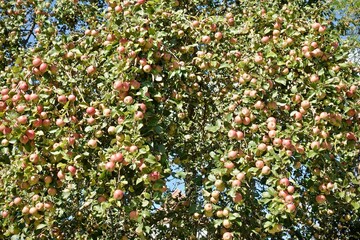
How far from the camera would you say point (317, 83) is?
2.81 meters

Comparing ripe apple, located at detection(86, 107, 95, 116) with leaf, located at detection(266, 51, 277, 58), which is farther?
leaf, located at detection(266, 51, 277, 58)

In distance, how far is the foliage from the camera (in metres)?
2.64

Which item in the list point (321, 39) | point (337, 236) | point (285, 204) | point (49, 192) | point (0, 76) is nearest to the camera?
point (285, 204)

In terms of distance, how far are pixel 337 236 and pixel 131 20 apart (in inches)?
128

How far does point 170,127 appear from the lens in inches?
122

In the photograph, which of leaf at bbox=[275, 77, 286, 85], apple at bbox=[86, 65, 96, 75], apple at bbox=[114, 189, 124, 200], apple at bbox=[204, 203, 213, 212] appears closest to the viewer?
apple at bbox=[114, 189, 124, 200]

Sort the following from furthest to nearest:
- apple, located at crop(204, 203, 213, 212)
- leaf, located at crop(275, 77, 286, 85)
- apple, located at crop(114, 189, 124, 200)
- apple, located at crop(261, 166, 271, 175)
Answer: leaf, located at crop(275, 77, 286, 85), apple, located at crop(204, 203, 213, 212), apple, located at crop(261, 166, 271, 175), apple, located at crop(114, 189, 124, 200)

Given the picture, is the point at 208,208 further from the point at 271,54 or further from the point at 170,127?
the point at 271,54

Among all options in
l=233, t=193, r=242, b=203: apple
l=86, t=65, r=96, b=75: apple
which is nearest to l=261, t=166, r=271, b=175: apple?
l=233, t=193, r=242, b=203: apple

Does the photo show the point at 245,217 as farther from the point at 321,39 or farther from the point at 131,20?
the point at 131,20

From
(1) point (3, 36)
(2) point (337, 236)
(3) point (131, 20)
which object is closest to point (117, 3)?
(3) point (131, 20)

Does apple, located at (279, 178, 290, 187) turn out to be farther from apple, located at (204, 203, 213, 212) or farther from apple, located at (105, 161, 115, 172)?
apple, located at (105, 161, 115, 172)

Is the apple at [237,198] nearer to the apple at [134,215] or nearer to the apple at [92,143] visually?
the apple at [134,215]

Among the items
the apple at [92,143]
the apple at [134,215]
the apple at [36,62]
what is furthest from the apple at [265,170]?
Result: the apple at [36,62]
